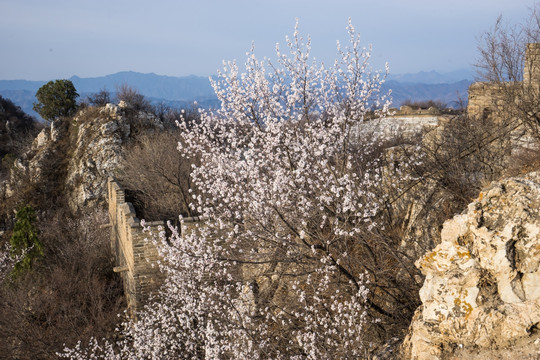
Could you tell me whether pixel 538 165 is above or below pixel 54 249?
above

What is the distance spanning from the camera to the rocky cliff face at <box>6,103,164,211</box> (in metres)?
30.3

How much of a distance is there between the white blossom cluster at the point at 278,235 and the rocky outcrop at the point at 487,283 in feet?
13.3

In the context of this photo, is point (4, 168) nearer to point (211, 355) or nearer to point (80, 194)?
point (80, 194)

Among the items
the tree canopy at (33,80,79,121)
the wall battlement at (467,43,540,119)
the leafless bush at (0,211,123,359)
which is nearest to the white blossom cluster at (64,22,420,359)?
the leafless bush at (0,211,123,359)

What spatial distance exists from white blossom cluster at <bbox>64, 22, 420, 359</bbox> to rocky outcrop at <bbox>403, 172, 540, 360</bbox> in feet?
13.3

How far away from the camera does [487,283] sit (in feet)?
14.2

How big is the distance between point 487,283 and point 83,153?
104 feet

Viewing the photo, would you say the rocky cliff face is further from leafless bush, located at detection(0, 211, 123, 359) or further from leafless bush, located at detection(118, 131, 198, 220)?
leafless bush, located at detection(118, 131, 198, 220)

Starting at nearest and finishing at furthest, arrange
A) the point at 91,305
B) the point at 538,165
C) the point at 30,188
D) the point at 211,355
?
1. the point at 538,165
2. the point at 211,355
3. the point at 91,305
4. the point at 30,188

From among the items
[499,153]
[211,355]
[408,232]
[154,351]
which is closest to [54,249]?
[154,351]

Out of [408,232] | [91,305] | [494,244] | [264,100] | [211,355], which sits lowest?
[91,305]

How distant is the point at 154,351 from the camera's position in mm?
13156

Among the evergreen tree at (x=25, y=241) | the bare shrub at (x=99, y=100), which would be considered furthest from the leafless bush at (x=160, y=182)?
the bare shrub at (x=99, y=100)

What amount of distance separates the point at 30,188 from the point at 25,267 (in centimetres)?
1409
